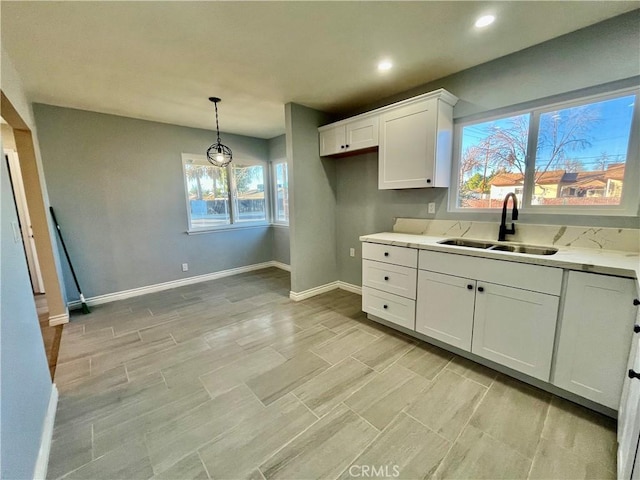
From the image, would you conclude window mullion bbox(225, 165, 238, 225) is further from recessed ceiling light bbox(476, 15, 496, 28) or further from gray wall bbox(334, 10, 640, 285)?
recessed ceiling light bbox(476, 15, 496, 28)

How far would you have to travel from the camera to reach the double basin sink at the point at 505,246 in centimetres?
202

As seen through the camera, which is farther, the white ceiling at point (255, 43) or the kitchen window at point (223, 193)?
the kitchen window at point (223, 193)

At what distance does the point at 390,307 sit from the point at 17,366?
250 centimetres

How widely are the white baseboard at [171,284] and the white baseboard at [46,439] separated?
6.58 ft

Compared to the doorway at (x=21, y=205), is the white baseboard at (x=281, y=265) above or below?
below

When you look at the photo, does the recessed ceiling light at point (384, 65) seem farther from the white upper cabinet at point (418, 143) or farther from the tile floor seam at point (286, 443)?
the tile floor seam at point (286, 443)

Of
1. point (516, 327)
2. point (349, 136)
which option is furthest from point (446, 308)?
point (349, 136)

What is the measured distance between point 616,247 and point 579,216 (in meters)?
0.29

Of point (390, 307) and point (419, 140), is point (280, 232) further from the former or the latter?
point (419, 140)

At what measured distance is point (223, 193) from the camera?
4.64m

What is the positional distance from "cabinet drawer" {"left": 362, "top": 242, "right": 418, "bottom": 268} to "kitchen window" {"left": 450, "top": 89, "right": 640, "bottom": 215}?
757 mm

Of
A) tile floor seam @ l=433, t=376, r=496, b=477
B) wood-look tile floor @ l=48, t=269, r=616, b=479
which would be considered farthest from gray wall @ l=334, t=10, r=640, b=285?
tile floor seam @ l=433, t=376, r=496, b=477

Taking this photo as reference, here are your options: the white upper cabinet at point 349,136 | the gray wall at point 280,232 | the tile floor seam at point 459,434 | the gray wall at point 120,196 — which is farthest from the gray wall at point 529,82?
the gray wall at point 120,196

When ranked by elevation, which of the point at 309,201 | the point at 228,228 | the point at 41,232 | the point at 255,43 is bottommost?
the point at 228,228
